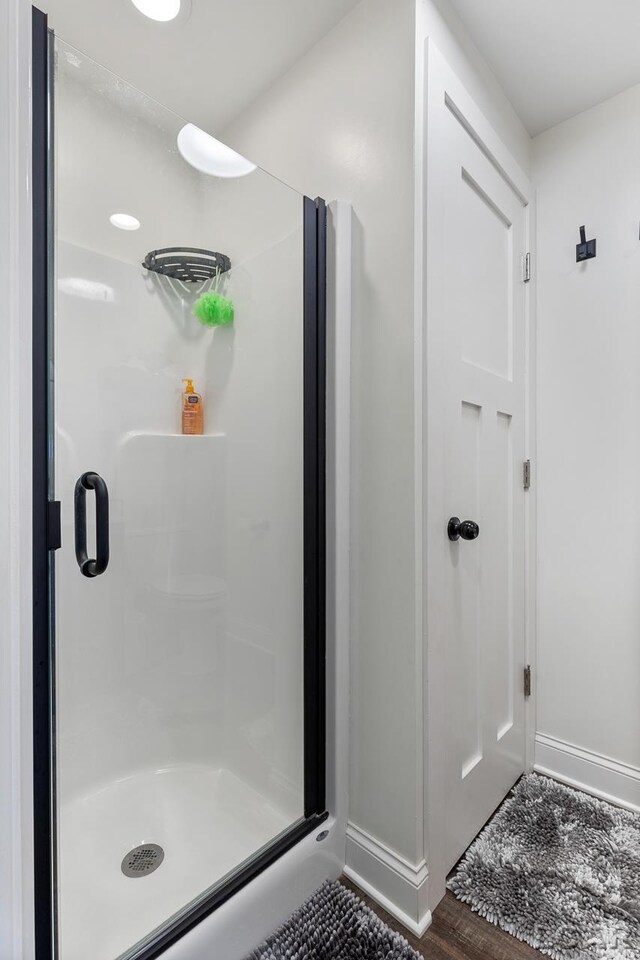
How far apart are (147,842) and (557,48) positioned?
252cm

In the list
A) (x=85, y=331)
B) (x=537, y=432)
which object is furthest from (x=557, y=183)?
(x=85, y=331)

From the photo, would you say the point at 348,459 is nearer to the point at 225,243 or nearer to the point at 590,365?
the point at 225,243

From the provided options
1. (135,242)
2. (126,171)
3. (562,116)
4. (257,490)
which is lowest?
(257,490)

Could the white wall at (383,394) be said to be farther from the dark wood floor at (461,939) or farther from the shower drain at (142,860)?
the shower drain at (142,860)

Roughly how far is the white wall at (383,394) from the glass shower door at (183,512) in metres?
0.12

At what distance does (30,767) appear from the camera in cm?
73

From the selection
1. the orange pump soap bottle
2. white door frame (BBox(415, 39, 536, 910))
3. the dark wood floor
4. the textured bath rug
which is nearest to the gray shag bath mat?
the dark wood floor

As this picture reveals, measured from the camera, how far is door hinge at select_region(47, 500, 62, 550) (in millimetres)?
764

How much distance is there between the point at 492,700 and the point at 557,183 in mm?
1789

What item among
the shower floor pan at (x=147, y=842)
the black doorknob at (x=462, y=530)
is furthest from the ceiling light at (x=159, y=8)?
the shower floor pan at (x=147, y=842)

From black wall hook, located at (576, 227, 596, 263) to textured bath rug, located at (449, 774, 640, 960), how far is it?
1806 millimetres

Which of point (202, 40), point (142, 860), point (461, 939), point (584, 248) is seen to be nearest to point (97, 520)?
point (142, 860)

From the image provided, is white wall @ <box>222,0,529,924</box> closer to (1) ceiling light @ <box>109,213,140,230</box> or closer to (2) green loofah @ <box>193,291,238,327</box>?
(2) green loofah @ <box>193,291,238,327</box>

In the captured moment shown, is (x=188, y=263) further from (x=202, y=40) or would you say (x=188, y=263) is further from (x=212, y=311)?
(x=202, y=40)
